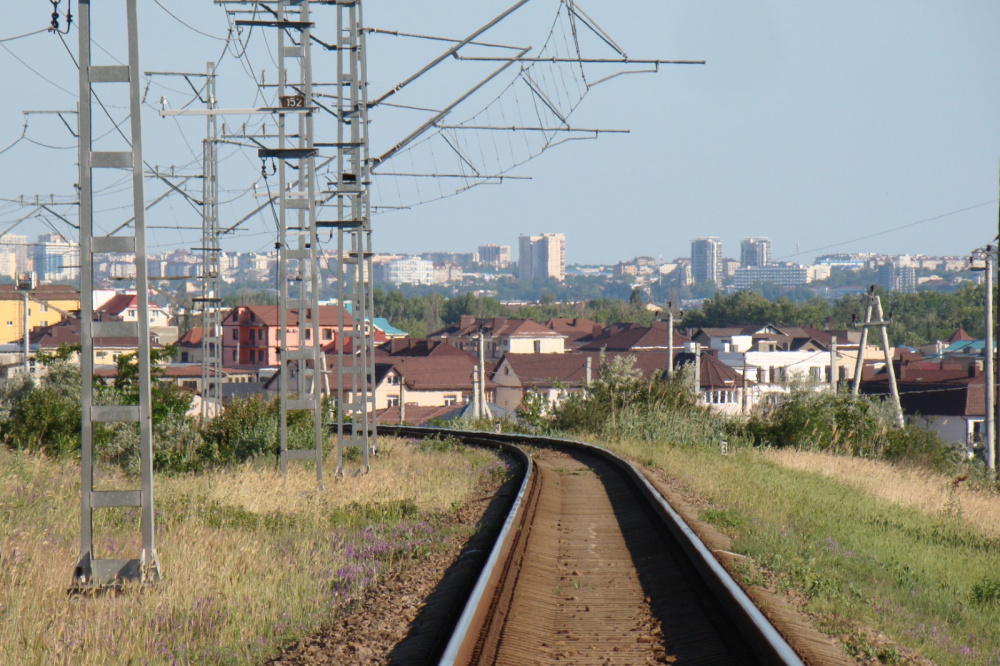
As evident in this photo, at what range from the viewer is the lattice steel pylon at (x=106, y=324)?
8922mm

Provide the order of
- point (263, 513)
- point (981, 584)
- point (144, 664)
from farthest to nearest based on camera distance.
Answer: point (263, 513) < point (981, 584) < point (144, 664)

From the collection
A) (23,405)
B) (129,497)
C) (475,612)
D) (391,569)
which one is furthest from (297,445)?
(475,612)

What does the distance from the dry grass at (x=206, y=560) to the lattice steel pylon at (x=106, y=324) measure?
311 mm

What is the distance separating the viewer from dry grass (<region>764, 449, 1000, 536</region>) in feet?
69.2

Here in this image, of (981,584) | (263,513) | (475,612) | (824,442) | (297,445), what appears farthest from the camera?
(824,442)

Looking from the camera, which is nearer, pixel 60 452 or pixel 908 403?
pixel 60 452

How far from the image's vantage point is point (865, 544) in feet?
45.4

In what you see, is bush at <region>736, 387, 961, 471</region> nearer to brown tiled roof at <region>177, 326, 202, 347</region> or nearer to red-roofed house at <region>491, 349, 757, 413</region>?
red-roofed house at <region>491, 349, 757, 413</region>

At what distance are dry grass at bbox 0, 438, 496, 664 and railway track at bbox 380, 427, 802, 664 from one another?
4.59 ft

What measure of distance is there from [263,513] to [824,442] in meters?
23.5

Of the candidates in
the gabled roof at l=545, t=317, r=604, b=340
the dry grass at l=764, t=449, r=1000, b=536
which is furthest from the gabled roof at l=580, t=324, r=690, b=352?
the dry grass at l=764, t=449, r=1000, b=536

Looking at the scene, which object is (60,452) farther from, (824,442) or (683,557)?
(824,442)

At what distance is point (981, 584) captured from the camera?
513 inches

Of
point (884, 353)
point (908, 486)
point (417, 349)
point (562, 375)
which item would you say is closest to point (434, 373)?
point (562, 375)
